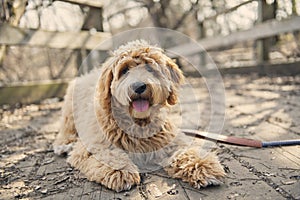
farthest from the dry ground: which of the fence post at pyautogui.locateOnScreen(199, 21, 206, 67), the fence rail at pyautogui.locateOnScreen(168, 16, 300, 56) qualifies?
the fence post at pyautogui.locateOnScreen(199, 21, 206, 67)

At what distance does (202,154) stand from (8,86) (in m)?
4.43

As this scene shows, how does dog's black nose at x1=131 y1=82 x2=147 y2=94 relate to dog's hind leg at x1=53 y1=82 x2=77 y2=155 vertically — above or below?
above

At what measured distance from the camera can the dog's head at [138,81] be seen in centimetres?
245

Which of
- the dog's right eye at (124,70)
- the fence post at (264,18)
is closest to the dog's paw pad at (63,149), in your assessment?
the dog's right eye at (124,70)

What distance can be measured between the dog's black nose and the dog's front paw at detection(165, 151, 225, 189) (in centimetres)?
61

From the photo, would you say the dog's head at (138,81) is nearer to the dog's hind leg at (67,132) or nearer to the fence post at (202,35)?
the dog's hind leg at (67,132)

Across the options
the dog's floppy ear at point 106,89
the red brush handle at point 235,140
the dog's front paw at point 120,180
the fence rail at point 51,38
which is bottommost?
the dog's front paw at point 120,180

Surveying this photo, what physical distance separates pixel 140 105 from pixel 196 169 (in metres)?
0.69

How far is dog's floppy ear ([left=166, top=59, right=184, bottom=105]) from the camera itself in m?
2.69

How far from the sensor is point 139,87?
2434mm

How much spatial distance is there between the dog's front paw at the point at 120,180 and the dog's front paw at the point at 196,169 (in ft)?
1.04

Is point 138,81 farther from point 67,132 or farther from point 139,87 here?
point 67,132

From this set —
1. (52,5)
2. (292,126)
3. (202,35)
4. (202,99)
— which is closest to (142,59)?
(292,126)

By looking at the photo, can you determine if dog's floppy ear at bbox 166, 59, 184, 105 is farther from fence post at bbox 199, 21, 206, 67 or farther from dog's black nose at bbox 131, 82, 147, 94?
fence post at bbox 199, 21, 206, 67
